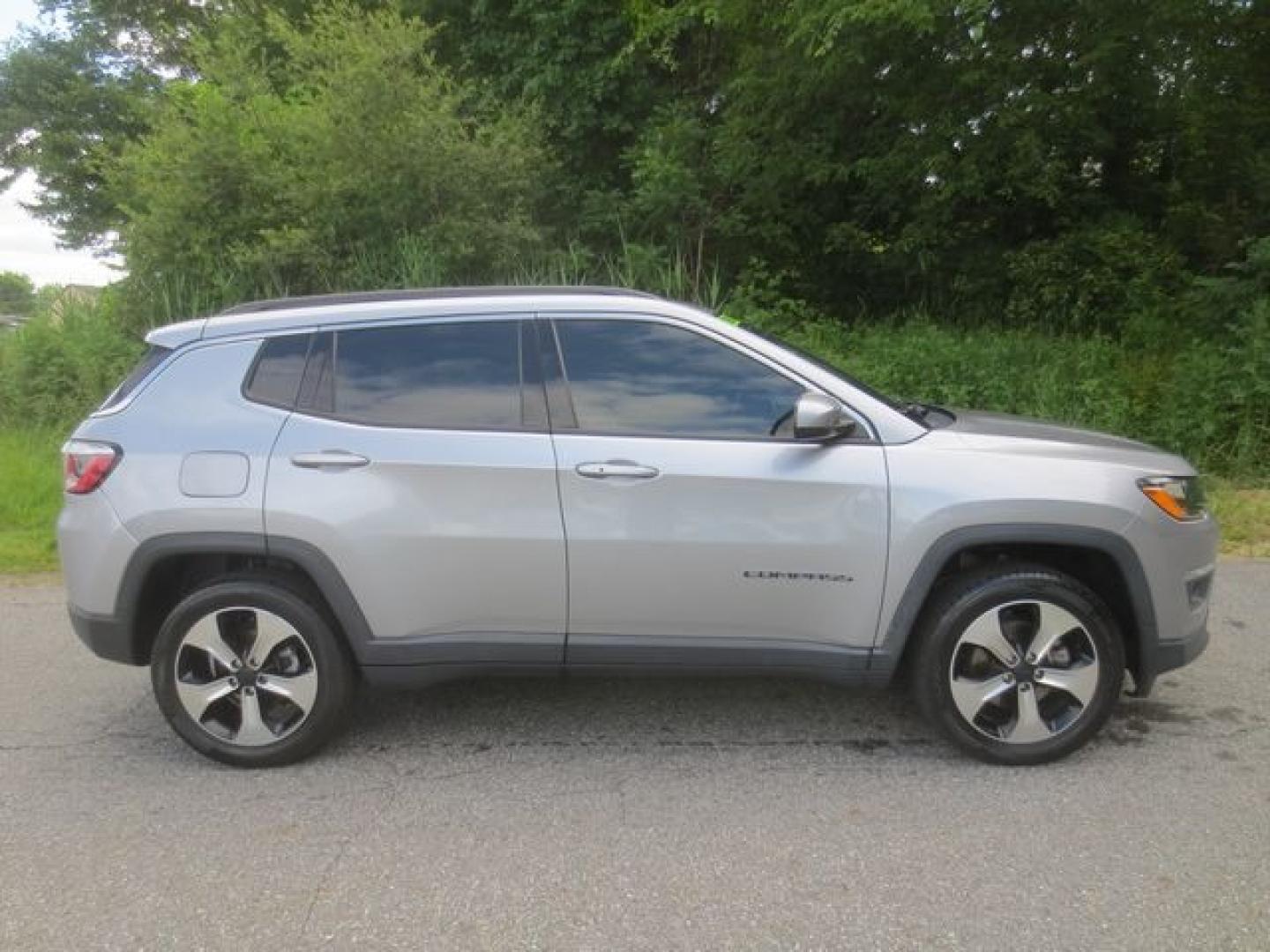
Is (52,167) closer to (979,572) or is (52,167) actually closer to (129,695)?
(129,695)

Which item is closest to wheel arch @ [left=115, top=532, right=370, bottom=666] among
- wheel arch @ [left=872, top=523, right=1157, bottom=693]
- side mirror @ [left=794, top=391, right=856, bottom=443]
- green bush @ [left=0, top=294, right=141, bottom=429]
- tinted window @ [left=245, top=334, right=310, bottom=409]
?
tinted window @ [left=245, top=334, right=310, bottom=409]

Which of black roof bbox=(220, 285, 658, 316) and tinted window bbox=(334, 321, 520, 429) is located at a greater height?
black roof bbox=(220, 285, 658, 316)

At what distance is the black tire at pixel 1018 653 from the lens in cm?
364

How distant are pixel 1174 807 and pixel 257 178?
980 centimetres

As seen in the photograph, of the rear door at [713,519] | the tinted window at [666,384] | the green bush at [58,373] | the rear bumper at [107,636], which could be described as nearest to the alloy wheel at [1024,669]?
Result: the rear door at [713,519]

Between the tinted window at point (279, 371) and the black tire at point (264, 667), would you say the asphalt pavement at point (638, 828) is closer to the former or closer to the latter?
the black tire at point (264, 667)

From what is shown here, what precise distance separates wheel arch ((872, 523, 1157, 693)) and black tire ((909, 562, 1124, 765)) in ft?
0.27

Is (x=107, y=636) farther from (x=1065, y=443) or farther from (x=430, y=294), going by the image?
(x=1065, y=443)

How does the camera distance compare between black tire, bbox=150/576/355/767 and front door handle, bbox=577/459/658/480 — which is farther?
black tire, bbox=150/576/355/767

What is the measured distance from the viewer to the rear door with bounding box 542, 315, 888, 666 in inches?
141

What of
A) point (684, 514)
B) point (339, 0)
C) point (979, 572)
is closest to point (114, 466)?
point (684, 514)

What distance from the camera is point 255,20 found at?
14.9 metres

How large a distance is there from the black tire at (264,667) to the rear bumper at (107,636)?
0.12m

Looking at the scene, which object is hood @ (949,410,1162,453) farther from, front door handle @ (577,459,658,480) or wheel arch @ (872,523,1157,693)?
front door handle @ (577,459,658,480)
